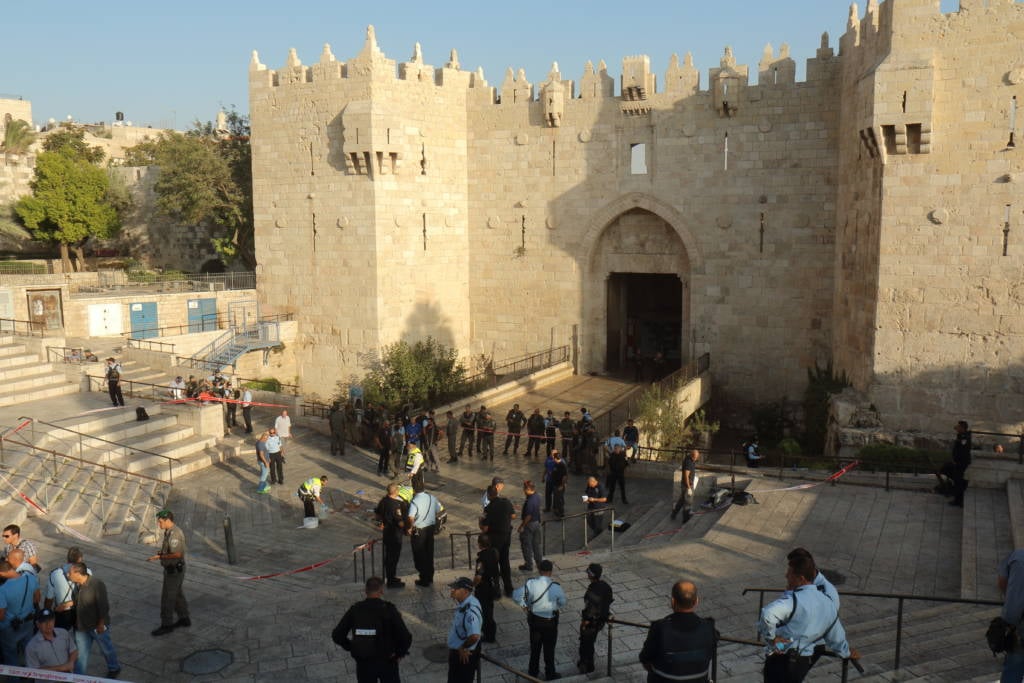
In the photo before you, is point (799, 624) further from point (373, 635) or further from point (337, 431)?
point (337, 431)

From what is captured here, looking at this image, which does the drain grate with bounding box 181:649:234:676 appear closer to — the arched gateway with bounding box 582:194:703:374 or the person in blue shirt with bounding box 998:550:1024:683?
the person in blue shirt with bounding box 998:550:1024:683

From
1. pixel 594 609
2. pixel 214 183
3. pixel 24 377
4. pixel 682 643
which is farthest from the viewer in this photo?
pixel 214 183

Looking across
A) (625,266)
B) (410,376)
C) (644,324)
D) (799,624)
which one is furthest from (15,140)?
(799,624)

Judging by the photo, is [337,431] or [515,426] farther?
[337,431]

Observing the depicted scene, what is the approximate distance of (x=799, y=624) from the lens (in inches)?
211

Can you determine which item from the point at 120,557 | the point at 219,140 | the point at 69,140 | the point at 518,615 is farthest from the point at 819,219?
the point at 69,140

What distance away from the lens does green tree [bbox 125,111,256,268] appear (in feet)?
99.2

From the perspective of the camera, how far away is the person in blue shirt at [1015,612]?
5.80 metres

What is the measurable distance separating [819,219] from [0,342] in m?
20.5

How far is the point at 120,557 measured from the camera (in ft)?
36.1

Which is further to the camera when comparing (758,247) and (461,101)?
(461,101)

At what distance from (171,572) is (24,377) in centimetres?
1286

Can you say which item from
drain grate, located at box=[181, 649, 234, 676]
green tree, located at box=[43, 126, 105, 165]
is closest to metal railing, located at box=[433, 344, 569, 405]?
drain grate, located at box=[181, 649, 234, 676]

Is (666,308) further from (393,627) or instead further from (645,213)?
(393,627)
